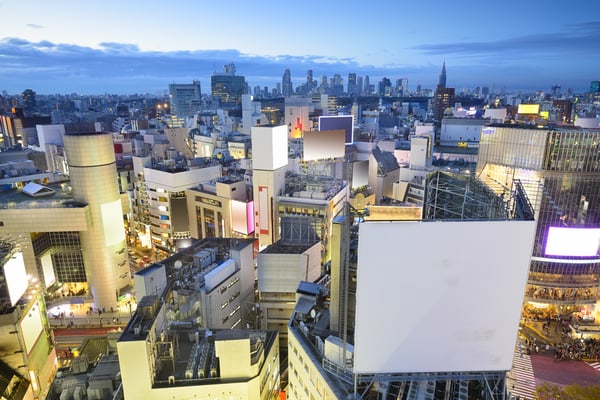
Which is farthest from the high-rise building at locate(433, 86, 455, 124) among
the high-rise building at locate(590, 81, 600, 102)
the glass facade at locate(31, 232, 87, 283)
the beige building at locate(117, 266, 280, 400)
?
the beige building at locate(117, 266, 280, 400)

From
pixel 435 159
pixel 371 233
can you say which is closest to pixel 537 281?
pixel 371 233

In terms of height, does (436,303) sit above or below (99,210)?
above

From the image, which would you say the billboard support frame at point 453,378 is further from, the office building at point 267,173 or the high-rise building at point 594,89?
the high-rise building at point 594,89

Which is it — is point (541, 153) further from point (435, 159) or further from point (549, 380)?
point (435, 159)

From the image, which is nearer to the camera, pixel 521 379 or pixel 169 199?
pixel 521 379

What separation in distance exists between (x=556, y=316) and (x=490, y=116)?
6979cm

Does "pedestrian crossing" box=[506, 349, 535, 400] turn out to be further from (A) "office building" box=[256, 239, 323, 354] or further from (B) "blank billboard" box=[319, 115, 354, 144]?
(B) "blank billboard" box=[319, 115, 354, 144]

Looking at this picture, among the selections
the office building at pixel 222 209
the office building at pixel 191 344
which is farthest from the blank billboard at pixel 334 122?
the office building at pixel 191 344

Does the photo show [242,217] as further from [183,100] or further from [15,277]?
[183,100]

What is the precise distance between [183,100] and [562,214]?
550 ft

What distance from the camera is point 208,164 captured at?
62.0 metres

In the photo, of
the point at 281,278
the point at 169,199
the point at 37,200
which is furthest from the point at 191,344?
the point at 169,199

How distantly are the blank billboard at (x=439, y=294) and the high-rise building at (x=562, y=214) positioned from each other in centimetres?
2198

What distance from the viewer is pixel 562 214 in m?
34.6
